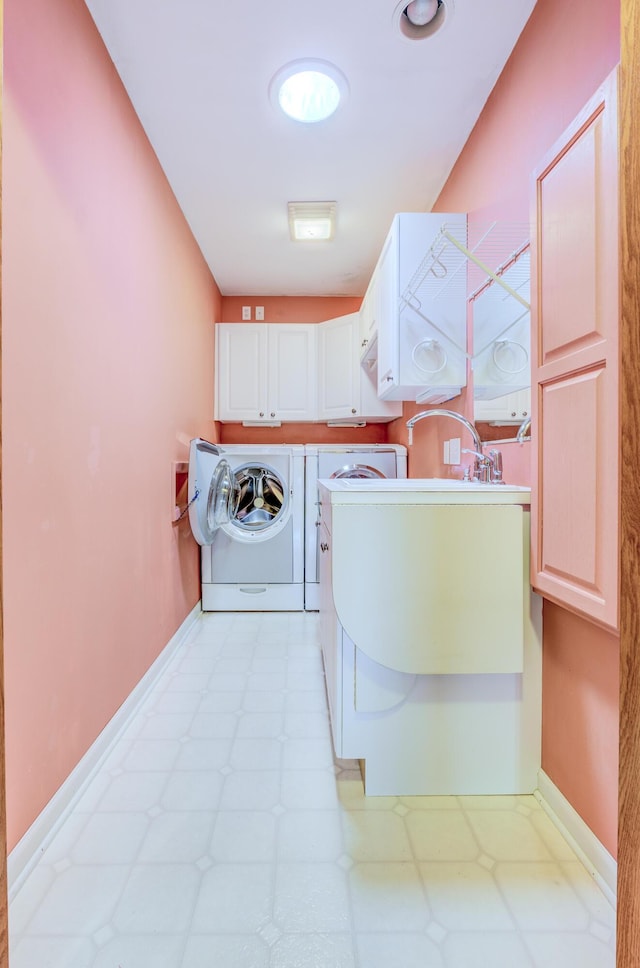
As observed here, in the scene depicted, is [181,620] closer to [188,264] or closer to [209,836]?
[209,836]

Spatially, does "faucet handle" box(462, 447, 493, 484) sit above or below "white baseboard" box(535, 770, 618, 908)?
above

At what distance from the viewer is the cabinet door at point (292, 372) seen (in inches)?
137

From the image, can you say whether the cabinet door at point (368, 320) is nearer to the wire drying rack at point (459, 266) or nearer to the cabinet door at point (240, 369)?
the wire drying rack at point (459, 266)

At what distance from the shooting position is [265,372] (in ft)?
11.4

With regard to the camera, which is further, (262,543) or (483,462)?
(262,543)

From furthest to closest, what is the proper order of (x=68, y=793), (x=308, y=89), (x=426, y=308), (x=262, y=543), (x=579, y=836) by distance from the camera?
(x=262, y=543) → (x=426, y=308) → (x=308, y=89) → (x=68, y=793) → (x=579, y=836)

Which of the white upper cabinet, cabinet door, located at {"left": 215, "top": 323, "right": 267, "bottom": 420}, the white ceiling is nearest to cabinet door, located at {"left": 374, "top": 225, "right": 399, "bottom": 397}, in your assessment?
the white upper cabinet

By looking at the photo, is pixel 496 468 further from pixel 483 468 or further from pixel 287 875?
pixel 287 875

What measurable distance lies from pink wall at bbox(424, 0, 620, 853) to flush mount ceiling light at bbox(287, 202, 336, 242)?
3.40ft

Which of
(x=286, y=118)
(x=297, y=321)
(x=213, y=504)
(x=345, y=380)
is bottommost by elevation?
(x=213, y=504)

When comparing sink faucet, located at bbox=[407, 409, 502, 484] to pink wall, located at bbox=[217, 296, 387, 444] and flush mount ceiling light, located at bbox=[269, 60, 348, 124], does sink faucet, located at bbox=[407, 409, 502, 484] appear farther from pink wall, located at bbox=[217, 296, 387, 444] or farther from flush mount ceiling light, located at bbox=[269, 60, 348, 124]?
pink wall, located at bbox=[217, 296, 387, 444]

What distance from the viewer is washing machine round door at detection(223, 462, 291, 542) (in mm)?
3034

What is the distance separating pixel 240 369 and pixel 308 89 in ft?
6.39

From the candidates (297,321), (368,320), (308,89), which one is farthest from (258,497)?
(308,89)
